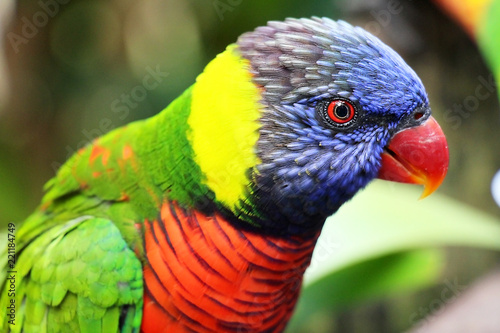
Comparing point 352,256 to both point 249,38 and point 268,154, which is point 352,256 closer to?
point 268,154

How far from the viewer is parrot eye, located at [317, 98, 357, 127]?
1438 mm

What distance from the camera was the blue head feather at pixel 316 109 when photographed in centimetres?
143

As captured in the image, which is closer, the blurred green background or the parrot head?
the parrot head

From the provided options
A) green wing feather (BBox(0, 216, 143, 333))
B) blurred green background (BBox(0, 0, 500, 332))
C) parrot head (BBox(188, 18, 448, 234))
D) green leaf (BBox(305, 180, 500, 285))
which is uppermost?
blurred green background (BBox(0, 0, 500, 332))

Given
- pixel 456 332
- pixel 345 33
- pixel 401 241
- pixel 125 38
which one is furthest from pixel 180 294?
pixel 125 38

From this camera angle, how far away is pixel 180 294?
1.64 m

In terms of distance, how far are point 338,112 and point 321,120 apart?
54mm

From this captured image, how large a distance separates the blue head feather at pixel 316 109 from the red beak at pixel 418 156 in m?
0.05

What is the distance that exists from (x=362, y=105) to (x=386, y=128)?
12cm

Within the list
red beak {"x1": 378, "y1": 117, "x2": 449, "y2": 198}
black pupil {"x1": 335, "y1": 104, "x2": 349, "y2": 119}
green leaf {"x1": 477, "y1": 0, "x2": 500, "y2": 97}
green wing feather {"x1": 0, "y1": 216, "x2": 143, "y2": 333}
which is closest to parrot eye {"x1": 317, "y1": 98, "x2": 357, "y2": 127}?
black pupil {"x1": 335, "y1": 104, "x2": 349, "y2": 119}

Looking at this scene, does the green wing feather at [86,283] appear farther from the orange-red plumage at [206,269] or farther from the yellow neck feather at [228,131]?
the yellow neck feather at [228,131]

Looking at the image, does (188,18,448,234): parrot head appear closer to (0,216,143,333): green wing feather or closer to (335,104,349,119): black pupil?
(335,104,349,119): black pupil

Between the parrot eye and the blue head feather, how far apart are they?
1cm

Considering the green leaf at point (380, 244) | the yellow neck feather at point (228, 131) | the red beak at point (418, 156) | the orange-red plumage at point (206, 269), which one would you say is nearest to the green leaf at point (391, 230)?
the green leaf at point (380, 244)
